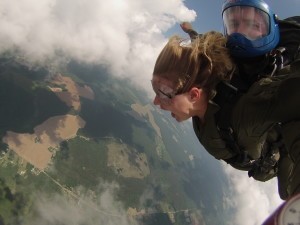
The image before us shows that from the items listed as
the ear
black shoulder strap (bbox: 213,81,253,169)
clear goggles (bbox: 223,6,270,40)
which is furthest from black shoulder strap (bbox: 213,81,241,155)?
clear goggles (bbox: 223,6,270,40)

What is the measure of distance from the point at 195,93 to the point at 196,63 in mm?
212

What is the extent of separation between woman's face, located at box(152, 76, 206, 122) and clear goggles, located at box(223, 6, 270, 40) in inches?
21.5

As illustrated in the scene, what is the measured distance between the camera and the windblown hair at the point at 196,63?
6.50 ft

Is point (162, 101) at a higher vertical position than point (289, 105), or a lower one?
lower

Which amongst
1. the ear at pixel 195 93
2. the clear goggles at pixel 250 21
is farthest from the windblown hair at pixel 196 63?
the clear goggles at pixel 250 21

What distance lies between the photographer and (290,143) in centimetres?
151

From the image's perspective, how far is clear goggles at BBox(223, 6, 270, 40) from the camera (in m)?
1.94

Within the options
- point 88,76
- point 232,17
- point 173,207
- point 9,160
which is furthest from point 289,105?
point 88,76

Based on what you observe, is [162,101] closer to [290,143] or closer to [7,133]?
[290,143]

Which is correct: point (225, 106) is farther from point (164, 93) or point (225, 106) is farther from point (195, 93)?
point (164, 93)

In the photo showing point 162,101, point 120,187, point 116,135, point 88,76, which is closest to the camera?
point 162,101

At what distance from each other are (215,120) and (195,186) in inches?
6560

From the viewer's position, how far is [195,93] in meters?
2.08

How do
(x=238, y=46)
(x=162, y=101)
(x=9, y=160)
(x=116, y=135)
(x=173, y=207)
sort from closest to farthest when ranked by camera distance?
(x=238, y=46) → (x=162, y=101) → (x=9, y=160) → (x=173, y=207) → (x=116, y=135)
